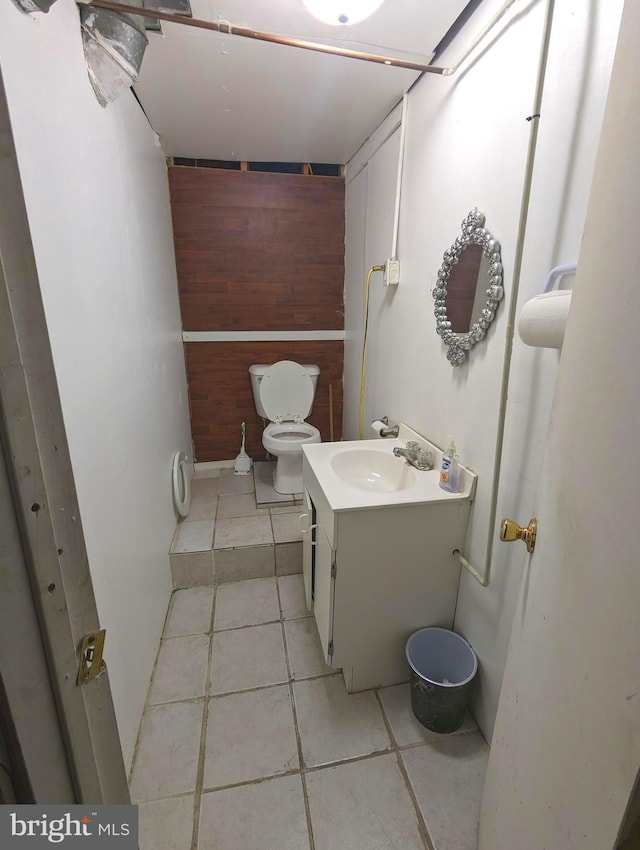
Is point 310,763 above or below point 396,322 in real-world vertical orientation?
below

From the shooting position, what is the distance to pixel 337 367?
2.95m

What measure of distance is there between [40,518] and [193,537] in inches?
68.6

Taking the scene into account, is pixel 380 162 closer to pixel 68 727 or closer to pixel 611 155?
pixel 611 155

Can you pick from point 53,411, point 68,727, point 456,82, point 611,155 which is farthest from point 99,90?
point 68,727

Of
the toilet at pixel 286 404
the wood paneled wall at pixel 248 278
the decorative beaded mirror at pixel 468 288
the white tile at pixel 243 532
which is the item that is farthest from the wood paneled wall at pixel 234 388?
the decorative beaded mirror at pixel 468 288

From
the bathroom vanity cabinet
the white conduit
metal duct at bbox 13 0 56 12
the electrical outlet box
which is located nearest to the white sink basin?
the bathroom vanity cabinet

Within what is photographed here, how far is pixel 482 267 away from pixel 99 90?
131cm

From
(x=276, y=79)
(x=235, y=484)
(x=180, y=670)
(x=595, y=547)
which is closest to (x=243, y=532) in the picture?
(x=235, y=484)

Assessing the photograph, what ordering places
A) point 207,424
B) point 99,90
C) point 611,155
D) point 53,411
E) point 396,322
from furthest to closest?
point 207,424, point 396,322, point 99,90, point 611,155, point 53,411

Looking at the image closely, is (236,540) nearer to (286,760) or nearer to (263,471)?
(263,471)

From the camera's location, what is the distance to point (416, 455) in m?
1.58

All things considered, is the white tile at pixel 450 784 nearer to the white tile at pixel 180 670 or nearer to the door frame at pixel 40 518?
the white tile at pixel 180 670

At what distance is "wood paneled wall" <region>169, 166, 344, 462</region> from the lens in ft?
8.30

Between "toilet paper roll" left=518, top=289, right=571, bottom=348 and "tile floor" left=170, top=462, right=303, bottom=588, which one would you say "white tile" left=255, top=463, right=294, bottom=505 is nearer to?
"tile floor" left=170, top=462, right=303, bottom=588
